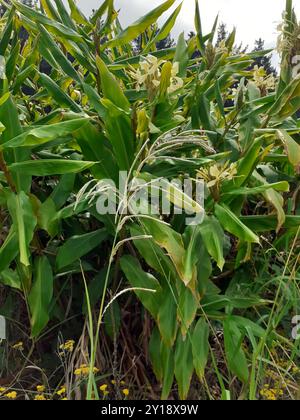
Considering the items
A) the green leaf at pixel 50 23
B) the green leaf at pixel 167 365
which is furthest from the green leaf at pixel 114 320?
the green leaf at pixel 50 23

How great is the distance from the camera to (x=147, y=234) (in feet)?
3.18

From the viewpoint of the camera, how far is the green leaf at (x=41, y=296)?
3.29 ft

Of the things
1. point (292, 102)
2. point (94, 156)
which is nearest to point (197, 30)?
point (292, 102)

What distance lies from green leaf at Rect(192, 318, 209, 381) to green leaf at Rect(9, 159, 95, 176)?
1.22ft

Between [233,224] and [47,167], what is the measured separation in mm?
374

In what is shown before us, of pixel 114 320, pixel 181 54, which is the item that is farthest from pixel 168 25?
pixel 114 320

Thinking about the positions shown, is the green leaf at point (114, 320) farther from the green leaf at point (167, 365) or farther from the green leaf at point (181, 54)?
the green leaf at point (181, 54)

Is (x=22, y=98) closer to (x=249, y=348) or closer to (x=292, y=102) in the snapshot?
(x=292, y=102)

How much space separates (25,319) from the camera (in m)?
1.24

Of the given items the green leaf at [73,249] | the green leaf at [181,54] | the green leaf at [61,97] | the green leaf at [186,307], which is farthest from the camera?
the green leaf at [181,54]

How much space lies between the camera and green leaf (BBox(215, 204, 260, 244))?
0.93 m

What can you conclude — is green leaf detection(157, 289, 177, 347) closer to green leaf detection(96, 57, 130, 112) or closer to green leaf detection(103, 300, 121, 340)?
green leaf detection(103, 300, 121, 340)

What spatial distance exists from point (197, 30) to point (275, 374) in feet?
2.63

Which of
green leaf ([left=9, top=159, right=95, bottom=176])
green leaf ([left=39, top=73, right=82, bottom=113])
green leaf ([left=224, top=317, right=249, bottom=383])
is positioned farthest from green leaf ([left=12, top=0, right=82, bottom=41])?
green leaf ([left=224, top=317, right=249, bottom=383])
